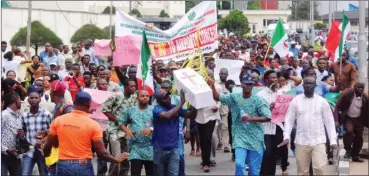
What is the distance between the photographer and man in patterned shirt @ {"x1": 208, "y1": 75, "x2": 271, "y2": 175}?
9984 mm

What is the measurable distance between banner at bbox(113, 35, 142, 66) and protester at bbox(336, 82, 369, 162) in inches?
124

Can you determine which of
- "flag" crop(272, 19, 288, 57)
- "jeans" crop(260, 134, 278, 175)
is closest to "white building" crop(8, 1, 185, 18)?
"flag" crop(272, 19, 288, 57)

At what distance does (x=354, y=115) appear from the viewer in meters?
13.1

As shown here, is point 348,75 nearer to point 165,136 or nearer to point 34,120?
point 165,136

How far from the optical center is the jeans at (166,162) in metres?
9.72

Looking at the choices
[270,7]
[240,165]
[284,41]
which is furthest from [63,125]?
[270,7]

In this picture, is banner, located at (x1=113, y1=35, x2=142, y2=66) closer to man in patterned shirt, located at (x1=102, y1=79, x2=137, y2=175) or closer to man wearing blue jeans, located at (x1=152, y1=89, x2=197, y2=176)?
man in patterned shirt, located at (x1=102, y1=79, x2=137, y2=175)

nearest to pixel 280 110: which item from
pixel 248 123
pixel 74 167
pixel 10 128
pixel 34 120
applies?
pixel 248 123

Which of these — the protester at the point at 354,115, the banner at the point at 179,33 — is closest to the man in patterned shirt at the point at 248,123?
the banner at the point at 179,33

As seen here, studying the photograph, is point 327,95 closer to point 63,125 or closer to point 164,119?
point 164,119

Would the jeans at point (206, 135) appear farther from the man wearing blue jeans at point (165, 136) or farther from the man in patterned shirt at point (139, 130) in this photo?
the man wearing blue jeans at point (165, 136)

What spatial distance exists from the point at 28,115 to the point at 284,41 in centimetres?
988

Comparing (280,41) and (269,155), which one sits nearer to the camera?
(269,155)

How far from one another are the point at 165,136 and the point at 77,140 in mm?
1926
